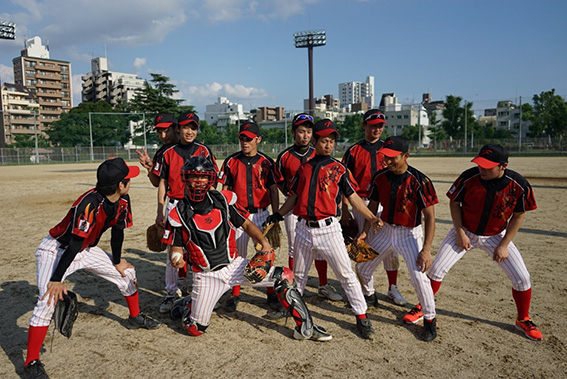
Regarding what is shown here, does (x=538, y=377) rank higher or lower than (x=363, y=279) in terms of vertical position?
lower

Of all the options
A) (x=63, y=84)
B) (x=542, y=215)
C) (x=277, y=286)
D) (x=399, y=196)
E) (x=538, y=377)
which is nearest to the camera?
(x=538, y=377)

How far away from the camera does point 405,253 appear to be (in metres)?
4.25

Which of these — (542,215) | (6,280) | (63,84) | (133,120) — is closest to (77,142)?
(133,120)

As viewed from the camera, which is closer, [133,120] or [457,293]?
[457,293]

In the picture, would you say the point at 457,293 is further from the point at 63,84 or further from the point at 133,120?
→ the point at 63,84

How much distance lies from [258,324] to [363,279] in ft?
4.83

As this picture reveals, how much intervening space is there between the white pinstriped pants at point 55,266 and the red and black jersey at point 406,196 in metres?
3.08

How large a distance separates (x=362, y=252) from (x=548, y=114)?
54.1 m

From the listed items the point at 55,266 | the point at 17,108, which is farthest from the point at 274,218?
the point at 17,108

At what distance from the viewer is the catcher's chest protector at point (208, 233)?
156 inches

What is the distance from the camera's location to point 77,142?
151 feet

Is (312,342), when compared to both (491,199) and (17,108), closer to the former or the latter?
(491,199)

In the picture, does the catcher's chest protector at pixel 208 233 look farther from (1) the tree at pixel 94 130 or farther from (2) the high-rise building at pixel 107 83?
(2) the high-rise building at pixel 107 83

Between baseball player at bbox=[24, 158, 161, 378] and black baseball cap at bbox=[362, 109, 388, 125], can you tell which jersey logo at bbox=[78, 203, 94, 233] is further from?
black baseball cap at bbox=[362, 109, 388, 125]
